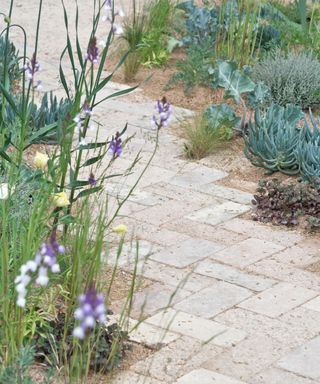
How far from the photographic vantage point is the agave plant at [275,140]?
6754 millimetres

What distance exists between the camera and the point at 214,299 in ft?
17.3

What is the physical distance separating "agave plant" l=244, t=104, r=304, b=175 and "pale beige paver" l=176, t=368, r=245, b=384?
96.2 inches

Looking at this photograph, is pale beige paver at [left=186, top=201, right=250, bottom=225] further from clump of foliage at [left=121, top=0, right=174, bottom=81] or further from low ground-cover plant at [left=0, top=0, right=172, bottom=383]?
clump of foliage at [left=121, top=0, right=174, bottom=81]

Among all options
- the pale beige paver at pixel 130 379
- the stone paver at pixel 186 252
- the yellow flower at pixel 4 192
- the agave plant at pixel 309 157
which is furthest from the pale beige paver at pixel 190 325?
the agave plant at pixel 309 157

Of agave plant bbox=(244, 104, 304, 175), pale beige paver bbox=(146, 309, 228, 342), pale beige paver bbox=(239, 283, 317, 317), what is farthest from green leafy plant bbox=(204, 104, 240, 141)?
pale beige paver bbox=(146, 309, 228, 342)

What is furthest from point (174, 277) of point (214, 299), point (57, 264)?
point (57, 264)

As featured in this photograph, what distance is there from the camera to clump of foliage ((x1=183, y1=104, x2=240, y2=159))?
279 inches

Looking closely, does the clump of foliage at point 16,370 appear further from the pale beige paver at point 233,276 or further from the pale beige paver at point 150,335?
the pale beige paver at point 233,276

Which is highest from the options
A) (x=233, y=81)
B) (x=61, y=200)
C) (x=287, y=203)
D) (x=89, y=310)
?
(x=89, y=310)

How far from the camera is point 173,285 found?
5.38m

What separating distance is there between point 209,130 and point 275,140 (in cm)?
53

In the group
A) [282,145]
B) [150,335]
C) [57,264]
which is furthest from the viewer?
[282,145]

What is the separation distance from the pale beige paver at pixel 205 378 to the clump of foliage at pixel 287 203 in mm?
1798

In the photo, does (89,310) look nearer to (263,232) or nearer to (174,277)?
(174,277)
